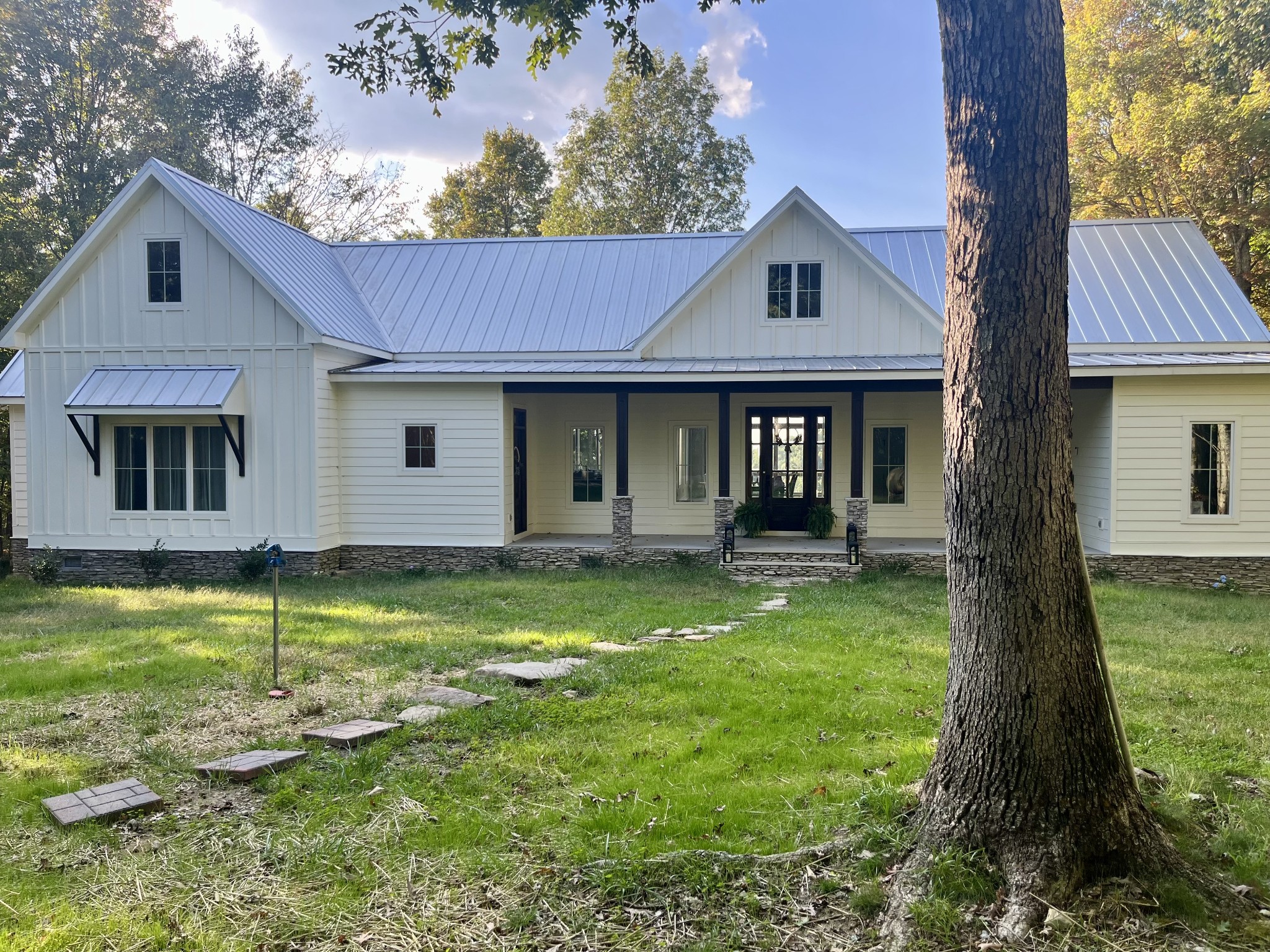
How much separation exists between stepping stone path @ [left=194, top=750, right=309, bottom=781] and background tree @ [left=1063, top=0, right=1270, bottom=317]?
1804 centimetres

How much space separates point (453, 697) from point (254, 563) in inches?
323

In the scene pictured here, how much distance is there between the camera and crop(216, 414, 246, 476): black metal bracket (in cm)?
1327

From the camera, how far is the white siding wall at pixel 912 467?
1520 cm

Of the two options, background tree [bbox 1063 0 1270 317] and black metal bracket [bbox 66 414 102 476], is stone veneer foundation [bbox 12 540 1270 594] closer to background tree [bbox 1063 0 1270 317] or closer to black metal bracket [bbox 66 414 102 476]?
black metal bracket [bbox 66 414 102 476]

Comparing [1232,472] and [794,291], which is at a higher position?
[794,291]

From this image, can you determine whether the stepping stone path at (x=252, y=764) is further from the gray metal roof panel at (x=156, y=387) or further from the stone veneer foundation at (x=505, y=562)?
the gray metal roof panel at (x=156, y=387)

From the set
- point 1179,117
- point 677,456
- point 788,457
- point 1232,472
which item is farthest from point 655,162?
point 1232,472

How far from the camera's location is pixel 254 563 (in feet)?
43.1

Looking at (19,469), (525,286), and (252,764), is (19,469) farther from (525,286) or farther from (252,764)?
(252,764)

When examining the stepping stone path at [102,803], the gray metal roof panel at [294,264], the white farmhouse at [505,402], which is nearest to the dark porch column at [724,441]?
the white farmhouse at [505,402]

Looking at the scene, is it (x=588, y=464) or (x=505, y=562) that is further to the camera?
(x=588, y=464)

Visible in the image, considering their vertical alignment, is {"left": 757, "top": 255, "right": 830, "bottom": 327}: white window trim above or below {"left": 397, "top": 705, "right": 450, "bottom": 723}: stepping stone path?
above

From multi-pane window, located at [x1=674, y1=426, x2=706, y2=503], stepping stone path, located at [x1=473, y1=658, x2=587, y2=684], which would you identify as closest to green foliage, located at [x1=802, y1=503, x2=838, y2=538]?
multi-pane window, located at [x1=674, y1=426, x2=706, y2=503]

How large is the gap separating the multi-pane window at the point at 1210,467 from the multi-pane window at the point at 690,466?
7388mm
